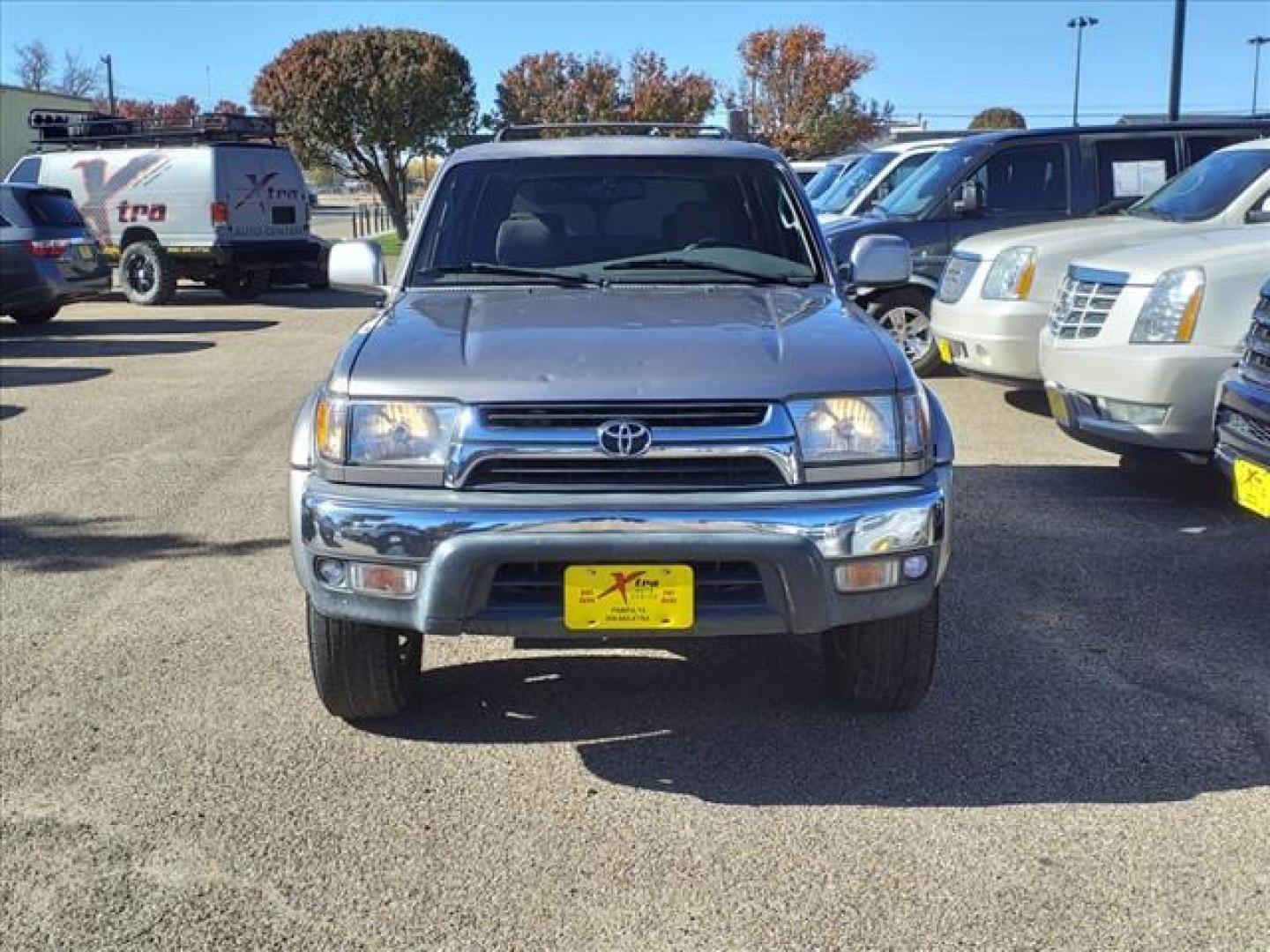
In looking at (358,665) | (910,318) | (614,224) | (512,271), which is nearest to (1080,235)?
(910,318)

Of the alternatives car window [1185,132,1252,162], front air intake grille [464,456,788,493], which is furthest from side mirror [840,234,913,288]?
car window [1185,132,1252,162]

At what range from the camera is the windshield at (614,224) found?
463cm

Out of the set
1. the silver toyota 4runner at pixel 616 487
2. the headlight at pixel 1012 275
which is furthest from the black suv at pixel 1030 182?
the silver toyota 4runner at pixel 616 487

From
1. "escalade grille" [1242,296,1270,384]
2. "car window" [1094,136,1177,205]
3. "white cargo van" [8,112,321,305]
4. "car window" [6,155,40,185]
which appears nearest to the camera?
"escalade grille" [1242,296,1270,384]

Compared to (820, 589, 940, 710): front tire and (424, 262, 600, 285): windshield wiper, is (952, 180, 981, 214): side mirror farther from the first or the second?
(820, 589, 940, 710): front tire

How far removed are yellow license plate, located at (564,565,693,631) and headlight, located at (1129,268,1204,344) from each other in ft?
12.5

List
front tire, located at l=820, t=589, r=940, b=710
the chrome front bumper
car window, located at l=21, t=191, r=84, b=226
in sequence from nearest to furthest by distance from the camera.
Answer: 1. the chrome front bumper
2. front tire, located at l=820, t=589, r=940, b=710
3. car window, located at l=21, t=191, r=84, b=226

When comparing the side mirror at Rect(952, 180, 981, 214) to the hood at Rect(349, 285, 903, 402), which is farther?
the side mirror at Rect(952, 180, 981, 214)

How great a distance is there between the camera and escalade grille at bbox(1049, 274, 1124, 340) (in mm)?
6641

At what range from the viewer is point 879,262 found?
5.02 meters

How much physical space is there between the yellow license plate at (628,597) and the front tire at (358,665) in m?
0.60

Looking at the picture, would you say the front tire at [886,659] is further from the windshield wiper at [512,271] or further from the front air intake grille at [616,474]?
the windshield wiper at [512,271]

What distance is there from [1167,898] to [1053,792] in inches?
21.7

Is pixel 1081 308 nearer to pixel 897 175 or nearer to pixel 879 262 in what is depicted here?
pixel 879 262
